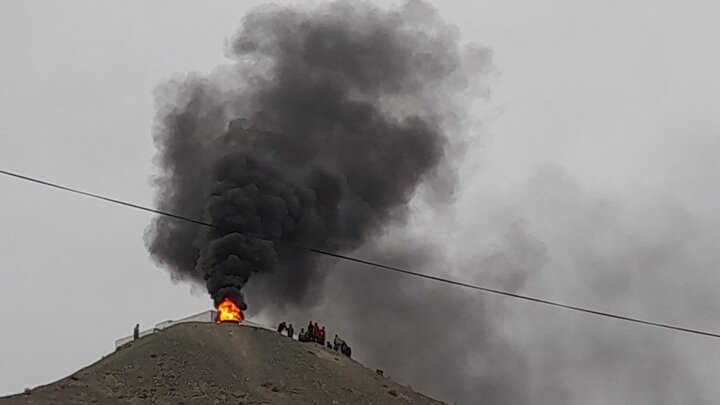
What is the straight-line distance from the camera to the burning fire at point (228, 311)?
174 feet

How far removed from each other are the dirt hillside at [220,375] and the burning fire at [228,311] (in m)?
3.30

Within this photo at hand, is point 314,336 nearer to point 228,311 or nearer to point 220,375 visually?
point 228,311

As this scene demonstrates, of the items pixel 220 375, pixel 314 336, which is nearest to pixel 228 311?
pixel 314 336

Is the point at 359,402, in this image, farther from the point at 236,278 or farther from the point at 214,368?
the point at 236,278

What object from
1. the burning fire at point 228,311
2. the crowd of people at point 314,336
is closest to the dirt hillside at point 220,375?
the crowd of people at point 314,336

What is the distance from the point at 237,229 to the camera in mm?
55438

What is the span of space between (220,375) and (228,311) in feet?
33.8

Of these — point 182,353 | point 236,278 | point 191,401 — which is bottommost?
point 191,401

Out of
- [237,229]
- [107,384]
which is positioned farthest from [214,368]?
[237,229]

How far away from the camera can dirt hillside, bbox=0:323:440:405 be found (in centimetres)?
4050

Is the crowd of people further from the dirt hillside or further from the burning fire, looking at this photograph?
the burning fire

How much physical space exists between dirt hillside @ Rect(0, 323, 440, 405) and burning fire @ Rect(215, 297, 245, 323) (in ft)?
10.8

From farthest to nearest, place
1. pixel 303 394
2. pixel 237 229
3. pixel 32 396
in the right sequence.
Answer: pixel 237 229 < pixel 303 394 < pixel 32 396

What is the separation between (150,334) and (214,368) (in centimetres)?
819
